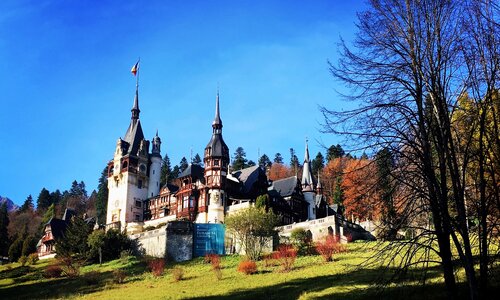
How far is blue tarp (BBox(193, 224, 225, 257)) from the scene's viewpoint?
52.7 meters

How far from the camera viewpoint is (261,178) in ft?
227

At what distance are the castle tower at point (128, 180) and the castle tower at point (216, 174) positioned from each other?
50.1ft

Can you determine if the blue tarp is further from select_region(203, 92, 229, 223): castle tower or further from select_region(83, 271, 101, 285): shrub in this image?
select_region(83, 271, 101, 285): shrub

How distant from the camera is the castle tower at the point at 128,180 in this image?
73625mm

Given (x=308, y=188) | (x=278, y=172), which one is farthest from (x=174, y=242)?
(x=278, y=172)

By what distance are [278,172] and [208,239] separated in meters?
56.0

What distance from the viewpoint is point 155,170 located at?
261 ft

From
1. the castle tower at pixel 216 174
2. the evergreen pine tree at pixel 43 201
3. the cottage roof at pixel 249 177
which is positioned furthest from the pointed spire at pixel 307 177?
the evergreen pine tree at pixel 43 201

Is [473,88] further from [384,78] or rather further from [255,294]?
[255,294]

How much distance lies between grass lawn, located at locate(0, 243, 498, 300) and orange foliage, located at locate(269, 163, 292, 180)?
5497cm

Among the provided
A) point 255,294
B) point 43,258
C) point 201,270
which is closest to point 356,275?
point 255,294

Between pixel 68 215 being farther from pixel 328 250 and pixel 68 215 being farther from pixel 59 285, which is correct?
pixel 328 250

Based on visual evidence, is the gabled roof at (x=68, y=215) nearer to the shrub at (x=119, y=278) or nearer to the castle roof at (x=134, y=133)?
the castle roof at (x=134, y=133)

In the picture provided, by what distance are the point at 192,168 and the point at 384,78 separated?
183 ft
